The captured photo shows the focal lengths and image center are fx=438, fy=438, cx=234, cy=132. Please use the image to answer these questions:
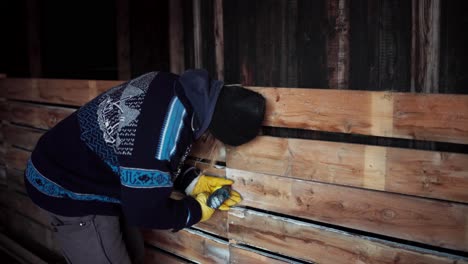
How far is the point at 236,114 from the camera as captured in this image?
1.73 metres

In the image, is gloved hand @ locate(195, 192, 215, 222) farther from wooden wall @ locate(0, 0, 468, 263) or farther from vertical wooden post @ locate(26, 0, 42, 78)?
vertical wooden post @ locate(26, 0, 42, 78)

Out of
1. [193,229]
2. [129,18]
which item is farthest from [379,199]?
[129,18]

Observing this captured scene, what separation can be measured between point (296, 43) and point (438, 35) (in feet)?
2.25

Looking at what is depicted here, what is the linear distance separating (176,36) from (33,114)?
1.41m

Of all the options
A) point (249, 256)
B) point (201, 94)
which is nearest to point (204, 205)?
point (249, 256)

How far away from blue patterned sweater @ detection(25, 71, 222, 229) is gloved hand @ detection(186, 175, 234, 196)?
19 centimetres

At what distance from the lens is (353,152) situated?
1808 mm

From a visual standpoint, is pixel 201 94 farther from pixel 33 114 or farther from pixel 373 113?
pixel 33 114

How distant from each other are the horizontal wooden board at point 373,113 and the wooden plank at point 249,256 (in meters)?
0.67

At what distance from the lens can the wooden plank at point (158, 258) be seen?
2754 millimetres

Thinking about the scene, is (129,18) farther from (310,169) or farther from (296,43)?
(310,169)

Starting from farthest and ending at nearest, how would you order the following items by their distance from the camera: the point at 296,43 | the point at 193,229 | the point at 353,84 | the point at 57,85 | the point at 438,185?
the point at 57,85, the point at 193,229, the point at 296,43, the point at 353,84, the point at 438,185

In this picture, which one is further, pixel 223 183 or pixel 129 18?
pixel 129 18

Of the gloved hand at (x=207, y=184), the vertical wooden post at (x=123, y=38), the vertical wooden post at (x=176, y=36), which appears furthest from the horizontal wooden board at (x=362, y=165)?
the vertical wooden post at (x=123, y=38)
